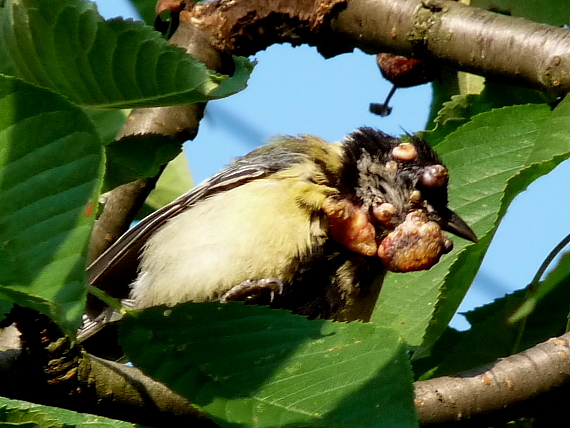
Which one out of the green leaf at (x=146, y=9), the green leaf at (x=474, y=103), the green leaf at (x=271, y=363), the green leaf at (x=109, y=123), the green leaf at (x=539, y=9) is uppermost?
the green leaf at (x=109, y=123)

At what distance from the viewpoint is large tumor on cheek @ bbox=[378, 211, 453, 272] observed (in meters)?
2.51

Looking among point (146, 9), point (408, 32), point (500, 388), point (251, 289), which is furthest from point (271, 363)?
point (146, 9)

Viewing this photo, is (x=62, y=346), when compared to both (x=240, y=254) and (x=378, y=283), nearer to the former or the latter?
(x=240, y=254)

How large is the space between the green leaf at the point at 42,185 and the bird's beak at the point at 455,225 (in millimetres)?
1491

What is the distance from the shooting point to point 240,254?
98.6 inches

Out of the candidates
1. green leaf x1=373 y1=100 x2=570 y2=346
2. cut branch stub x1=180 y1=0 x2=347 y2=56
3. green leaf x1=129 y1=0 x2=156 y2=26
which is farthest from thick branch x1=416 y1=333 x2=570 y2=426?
green leaf x1=129 y1=0 x2=156 y2=26

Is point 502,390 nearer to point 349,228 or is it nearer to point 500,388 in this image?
point 500,388

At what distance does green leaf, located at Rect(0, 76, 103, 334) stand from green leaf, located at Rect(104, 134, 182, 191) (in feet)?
1.52

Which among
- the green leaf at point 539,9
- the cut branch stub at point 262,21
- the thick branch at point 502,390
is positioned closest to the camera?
the thick branch at point 502,390

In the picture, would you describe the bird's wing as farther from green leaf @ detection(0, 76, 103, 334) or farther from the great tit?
green leaf @ detection(0, 76, 103, 334)

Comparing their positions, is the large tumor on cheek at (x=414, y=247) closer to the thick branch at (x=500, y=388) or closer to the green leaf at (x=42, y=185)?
the thick branch at (x=500, y=388)

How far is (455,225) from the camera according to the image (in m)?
2.62

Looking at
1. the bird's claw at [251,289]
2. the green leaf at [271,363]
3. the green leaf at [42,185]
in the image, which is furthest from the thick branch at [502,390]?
the green leaf at [42,185]

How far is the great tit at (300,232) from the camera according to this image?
2.53 metres
